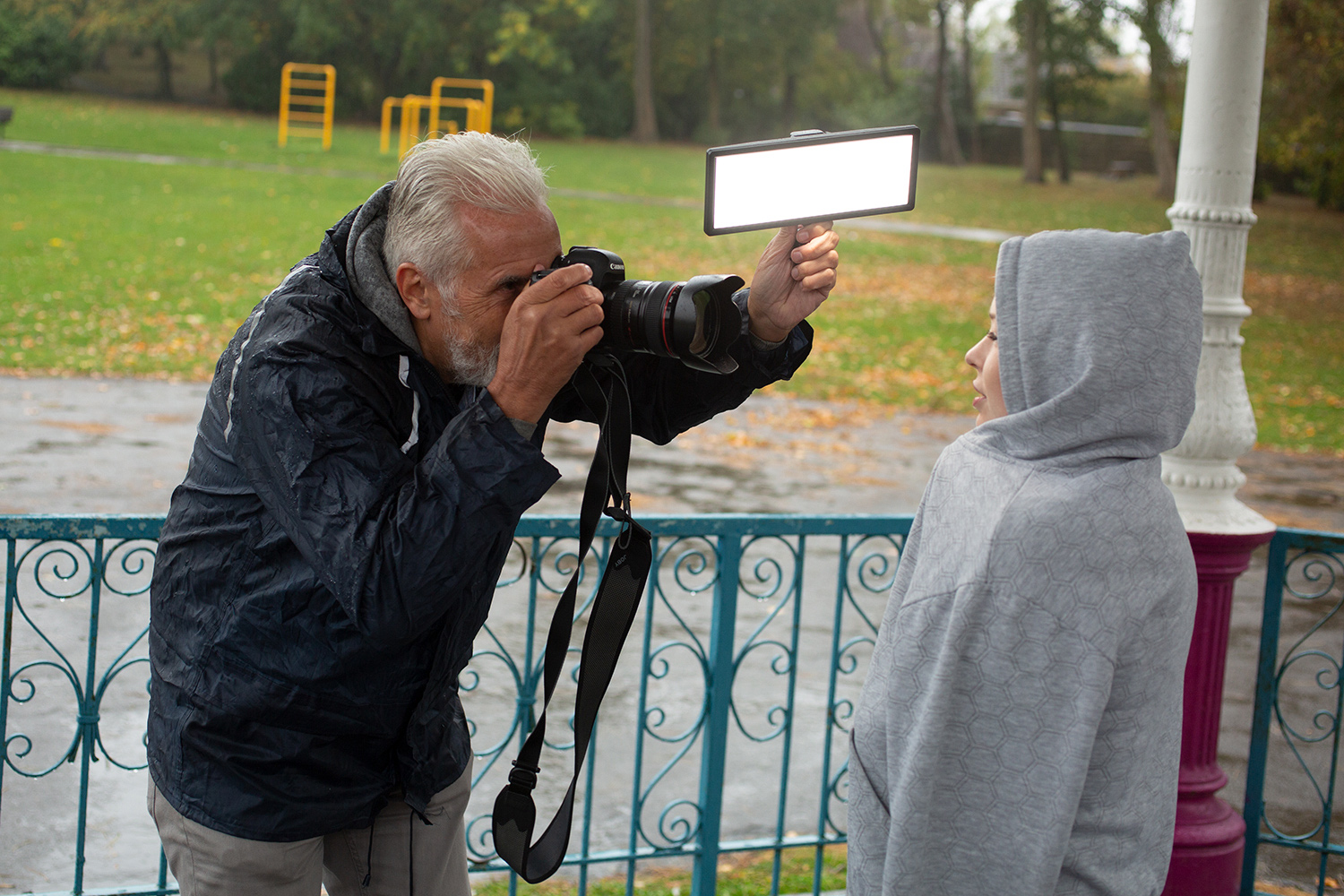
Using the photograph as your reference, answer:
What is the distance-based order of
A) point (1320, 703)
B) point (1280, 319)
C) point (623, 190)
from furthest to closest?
point (623, 190)
point (1280, 319)
point (1320, 703)

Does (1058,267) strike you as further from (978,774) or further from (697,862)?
(697,862)

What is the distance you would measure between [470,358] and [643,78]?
4387 centimetres

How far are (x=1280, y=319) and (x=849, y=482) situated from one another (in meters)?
12.2

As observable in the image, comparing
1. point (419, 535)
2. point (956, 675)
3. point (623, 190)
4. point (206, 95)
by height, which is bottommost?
point (956, 675)

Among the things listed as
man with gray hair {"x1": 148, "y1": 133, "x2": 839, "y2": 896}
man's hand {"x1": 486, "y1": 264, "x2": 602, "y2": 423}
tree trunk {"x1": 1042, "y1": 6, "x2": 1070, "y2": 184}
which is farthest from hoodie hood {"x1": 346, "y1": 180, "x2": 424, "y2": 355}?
tree trunk {"x1": 1042, "y1": 6, "x2": 1070, "y2": 184}

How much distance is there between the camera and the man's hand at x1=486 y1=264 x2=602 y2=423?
66.7 inches

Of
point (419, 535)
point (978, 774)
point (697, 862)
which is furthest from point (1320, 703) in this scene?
point (419, 535)

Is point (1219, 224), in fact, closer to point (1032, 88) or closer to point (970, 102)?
point (1032, 88)

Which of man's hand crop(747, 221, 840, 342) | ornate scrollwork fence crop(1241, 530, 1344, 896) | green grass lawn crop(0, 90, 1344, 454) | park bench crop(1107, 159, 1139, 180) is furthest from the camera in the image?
park bench crop(1107, 159, 1139, 180)

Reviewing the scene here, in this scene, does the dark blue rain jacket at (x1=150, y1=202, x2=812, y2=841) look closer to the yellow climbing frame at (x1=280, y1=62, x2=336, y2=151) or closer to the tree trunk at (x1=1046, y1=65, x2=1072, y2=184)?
the yellow climbing frame at (x1=280, y1=62, x2=336, y2=151)

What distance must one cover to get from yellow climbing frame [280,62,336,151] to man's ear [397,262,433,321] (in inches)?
1136

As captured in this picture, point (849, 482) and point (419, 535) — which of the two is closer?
point (419, 535)

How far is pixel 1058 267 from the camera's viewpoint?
1.74 m

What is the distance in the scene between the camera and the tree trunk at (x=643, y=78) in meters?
43.5
